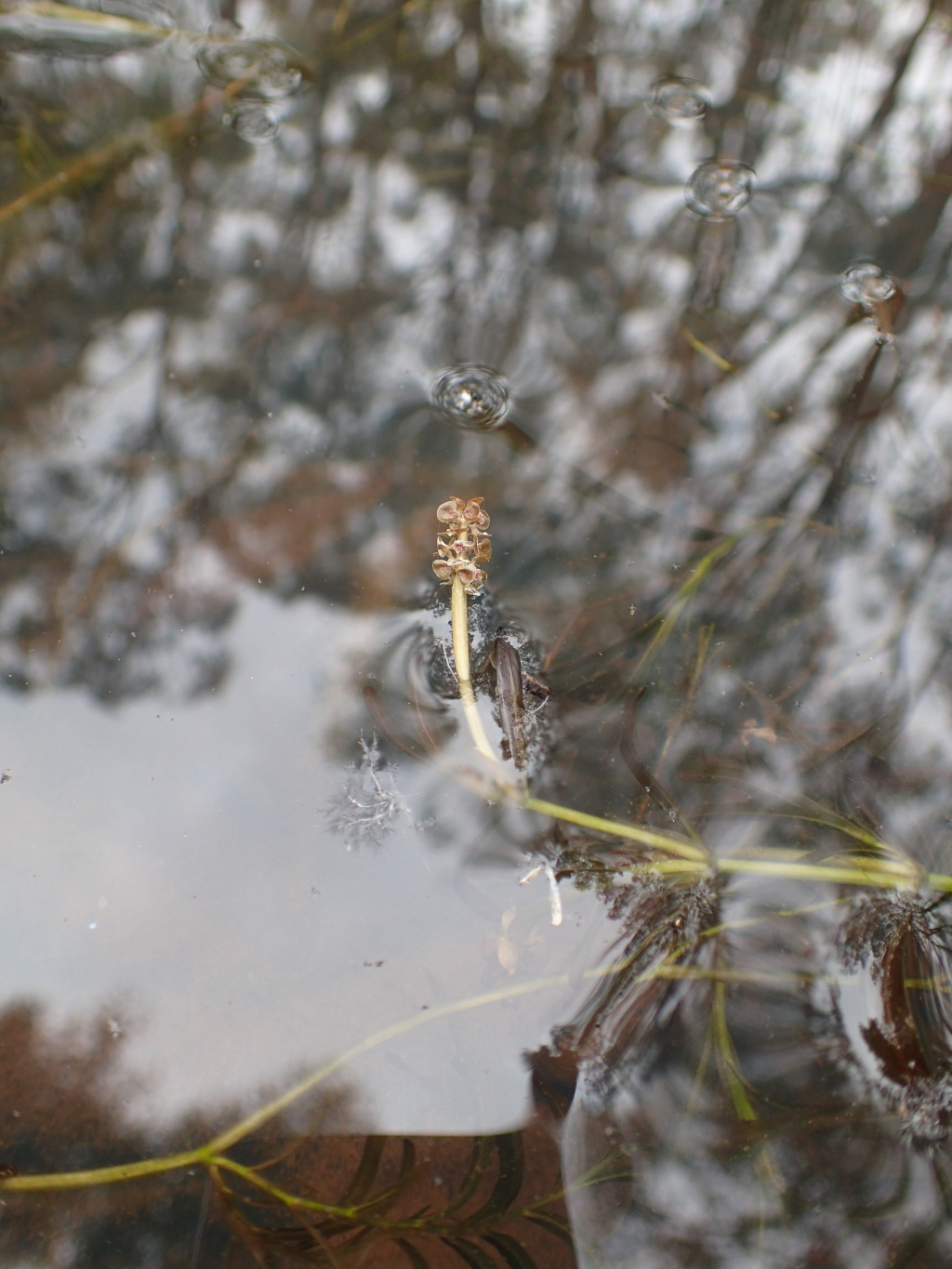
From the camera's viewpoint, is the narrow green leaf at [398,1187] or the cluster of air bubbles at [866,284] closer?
the narrow green leaf at [398,1187]

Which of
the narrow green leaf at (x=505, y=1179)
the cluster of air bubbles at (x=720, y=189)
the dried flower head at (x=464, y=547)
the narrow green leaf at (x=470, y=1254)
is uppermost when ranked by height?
the cluster of air bubbles at (x=720, y=189)

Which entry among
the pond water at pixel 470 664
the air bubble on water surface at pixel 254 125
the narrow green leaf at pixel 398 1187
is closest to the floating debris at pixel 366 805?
the pond water at pixel 470 664

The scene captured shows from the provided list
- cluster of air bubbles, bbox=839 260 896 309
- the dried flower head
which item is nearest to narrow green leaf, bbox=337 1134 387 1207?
the dried flower head

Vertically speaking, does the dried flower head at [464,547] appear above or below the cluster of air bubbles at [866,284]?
below

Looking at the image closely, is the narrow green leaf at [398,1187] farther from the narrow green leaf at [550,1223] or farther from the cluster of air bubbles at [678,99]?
the cluster of air bubbles at [678,99]

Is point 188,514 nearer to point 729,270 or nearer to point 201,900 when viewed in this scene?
point 201,900

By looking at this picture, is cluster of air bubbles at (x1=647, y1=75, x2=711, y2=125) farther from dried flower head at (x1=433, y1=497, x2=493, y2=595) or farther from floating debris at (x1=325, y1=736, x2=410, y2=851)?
floating debris at (x1=325, y1=736, x2=410, y2=851)

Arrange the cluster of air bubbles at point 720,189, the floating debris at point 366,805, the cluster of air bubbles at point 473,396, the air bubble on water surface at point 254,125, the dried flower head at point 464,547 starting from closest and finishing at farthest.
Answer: the floating debris at point 366,805 < the dried flower head at point 464,547 < the cluster of air bubbles at point 473,396 < the cluster of air bubbles at point 720,189 < the air bubble on water surface at point 254,125
